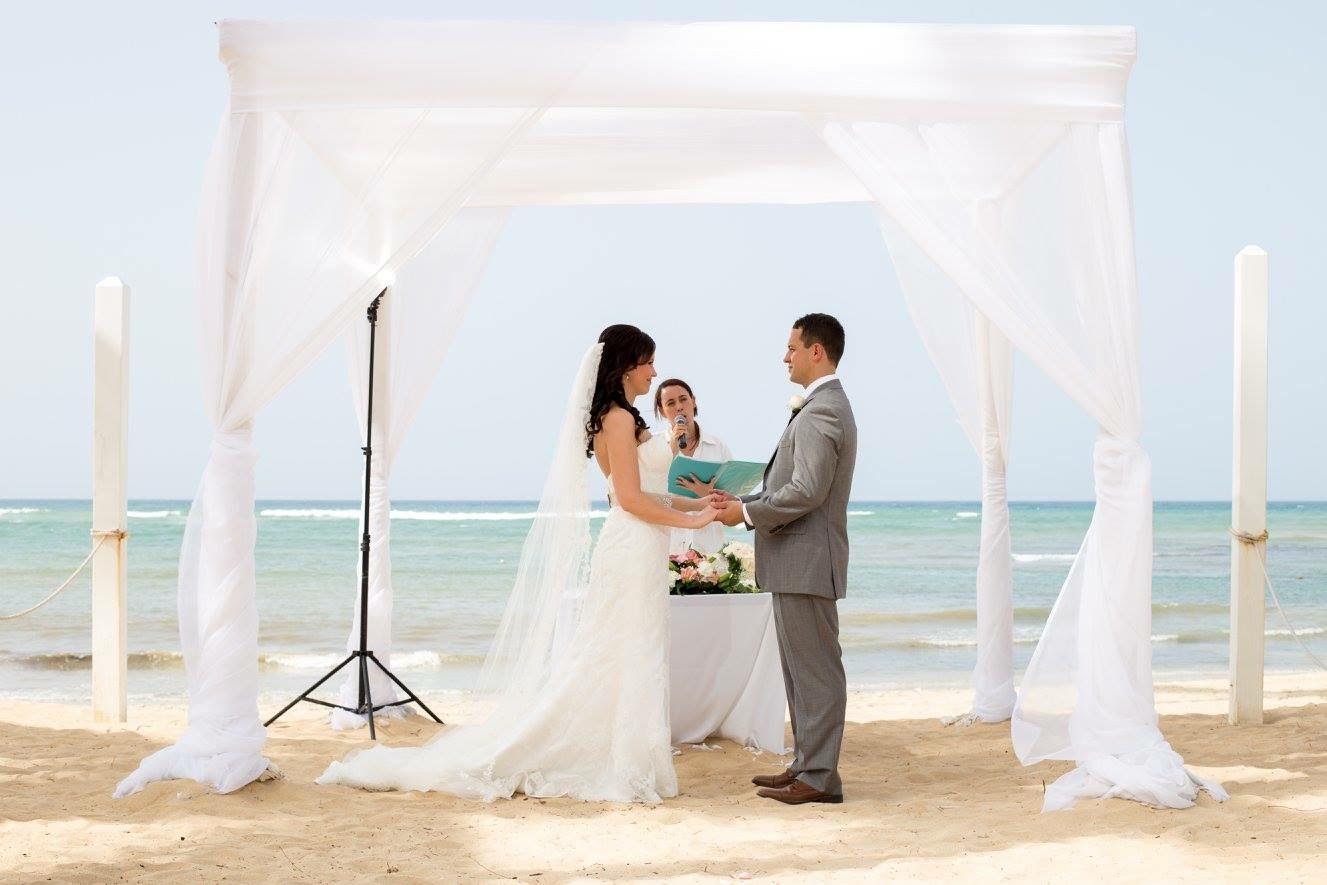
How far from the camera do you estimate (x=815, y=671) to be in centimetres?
443

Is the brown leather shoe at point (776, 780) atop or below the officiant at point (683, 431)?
below

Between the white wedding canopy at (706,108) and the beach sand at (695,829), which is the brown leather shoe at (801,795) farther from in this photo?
the white wedding canopy at (706,108)

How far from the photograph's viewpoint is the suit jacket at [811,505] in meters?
4.35

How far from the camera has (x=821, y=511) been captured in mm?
4422

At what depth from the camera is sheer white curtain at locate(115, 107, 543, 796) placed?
4.30 metres

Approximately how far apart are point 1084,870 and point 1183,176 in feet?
68.1

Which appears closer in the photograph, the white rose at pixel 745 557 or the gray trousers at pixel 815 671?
the gray trousers at pixel 815 671

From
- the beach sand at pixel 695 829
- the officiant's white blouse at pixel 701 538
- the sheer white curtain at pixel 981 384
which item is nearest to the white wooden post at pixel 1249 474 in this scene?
the beach sand at pixel 695 829

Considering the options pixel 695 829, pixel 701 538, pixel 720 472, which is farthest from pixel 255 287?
pixel 701 538

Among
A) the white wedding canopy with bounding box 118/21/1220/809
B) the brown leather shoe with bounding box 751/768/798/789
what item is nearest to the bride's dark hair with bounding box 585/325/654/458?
the white wedding canopy with bounding box 118/21/1220/809

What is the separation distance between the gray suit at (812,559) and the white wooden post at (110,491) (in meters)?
3.18

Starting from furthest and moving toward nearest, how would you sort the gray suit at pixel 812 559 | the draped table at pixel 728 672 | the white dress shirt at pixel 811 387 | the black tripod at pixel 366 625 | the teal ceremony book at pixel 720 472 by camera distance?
the black tripod at pixel 366 625 < the draped table at pixel 728 672 < the teal ceremony book at pixel 720 472 < the white dress shirt at pixel 811 387 < the gray suit at pixel 812 559

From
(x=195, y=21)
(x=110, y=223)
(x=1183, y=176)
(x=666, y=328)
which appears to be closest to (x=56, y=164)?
(x=110, y=223)

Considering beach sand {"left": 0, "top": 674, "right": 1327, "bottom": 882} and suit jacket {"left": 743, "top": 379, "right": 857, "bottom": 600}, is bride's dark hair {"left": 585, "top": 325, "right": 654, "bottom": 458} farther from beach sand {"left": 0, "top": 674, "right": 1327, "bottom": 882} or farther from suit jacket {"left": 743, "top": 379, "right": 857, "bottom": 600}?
beach sand {"left": 0, "top": 674, "right": 1327, "bottom": 882}
